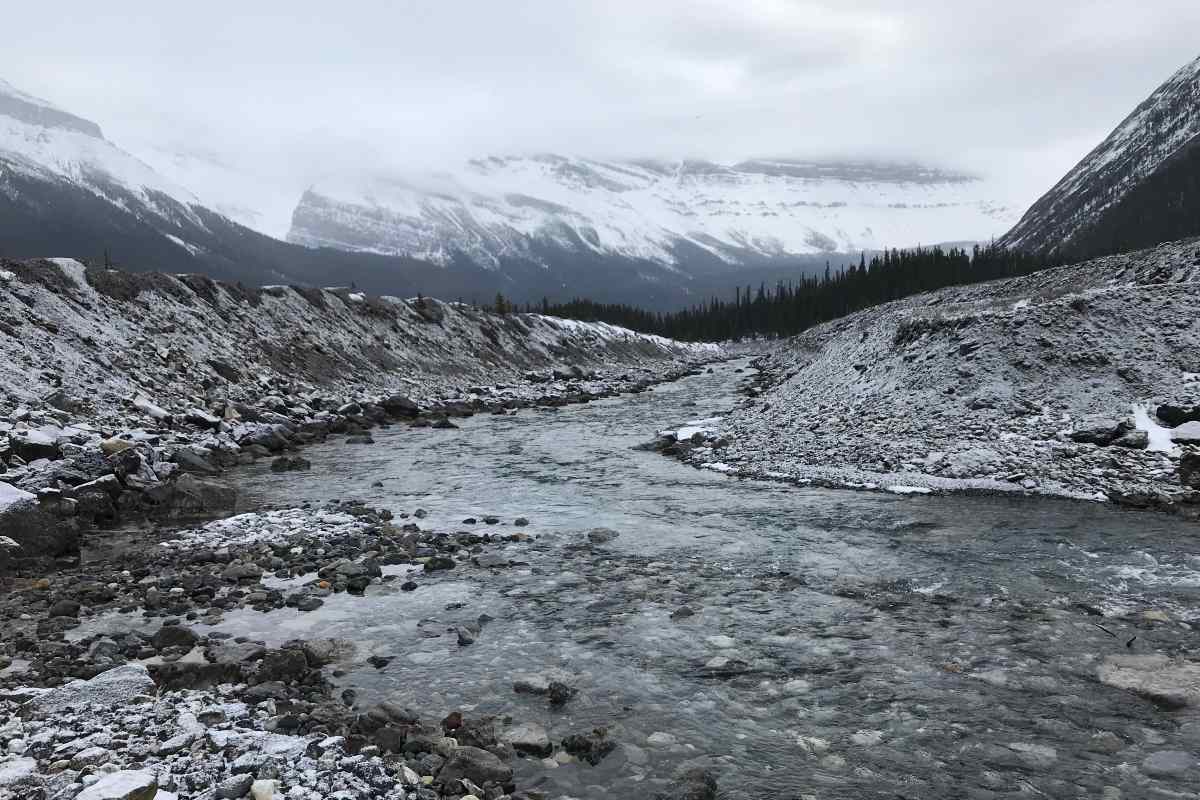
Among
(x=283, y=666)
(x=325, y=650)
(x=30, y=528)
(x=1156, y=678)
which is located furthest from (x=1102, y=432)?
(x=30, y=528)

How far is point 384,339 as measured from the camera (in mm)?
58438

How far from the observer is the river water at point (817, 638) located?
6.89 meters

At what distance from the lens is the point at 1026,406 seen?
68.4ft

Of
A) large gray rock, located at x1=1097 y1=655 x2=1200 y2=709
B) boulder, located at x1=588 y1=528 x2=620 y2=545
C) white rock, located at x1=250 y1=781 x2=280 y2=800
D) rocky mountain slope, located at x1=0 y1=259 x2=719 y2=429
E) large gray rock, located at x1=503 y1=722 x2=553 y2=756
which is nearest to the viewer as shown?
white rock, located at x1=250 y1=781 x2=280 y2=800

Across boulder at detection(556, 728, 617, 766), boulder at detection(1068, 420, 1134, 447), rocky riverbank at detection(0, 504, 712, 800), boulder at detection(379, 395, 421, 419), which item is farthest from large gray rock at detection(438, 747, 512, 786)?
boulder at detection(379, 395, 421, 419)

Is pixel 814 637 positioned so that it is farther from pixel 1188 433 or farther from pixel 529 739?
pixel 1188 433

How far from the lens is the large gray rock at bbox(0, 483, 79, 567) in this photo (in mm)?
13258

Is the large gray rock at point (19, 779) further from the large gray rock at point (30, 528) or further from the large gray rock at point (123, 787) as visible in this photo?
the large gray rock at point (30, 528)

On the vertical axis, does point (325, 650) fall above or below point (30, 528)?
above

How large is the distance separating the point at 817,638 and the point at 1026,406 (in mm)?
14910

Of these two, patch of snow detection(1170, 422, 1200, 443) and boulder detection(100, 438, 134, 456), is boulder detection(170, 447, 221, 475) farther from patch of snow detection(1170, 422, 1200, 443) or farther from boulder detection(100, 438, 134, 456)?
patch of snow detection(1170, 422, 1200, 443)

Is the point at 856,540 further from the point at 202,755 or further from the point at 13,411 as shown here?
the point at 13,411

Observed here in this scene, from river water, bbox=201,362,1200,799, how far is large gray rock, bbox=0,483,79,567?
4.74 m

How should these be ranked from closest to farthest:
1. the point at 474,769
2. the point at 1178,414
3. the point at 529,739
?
the point at 474,769 → the point at 529,739 → the point at 1178,414
